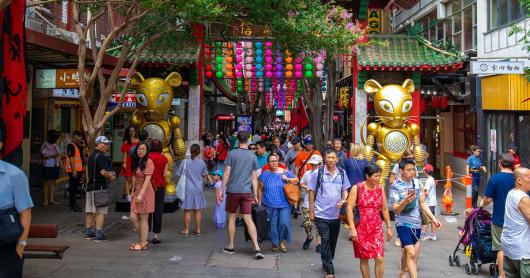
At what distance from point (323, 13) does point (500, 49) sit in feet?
22.8

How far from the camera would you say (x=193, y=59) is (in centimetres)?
1309

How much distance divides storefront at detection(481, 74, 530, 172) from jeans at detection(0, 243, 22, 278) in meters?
12.5

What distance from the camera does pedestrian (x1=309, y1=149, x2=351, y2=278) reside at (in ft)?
20.3

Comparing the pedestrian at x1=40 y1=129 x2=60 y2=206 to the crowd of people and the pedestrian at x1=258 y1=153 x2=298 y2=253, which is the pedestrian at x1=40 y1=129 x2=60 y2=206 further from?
the pedestrian at x1=258 y1=153 x2=298 y2=253

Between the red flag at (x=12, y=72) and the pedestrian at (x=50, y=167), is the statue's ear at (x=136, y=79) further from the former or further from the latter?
the red flag at (x=12, y=72)

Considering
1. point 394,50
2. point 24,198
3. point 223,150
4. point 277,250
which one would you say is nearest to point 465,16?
point 394,50

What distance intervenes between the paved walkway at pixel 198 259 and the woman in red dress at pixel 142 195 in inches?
11.3

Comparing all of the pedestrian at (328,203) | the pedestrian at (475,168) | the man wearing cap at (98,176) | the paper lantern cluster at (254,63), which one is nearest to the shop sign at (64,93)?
the paper lantern cluster at (254,63)

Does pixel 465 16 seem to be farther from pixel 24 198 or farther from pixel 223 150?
pixel 24 198

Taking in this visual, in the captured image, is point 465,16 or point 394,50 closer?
point 394,50

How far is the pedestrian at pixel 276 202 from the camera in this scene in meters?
7.45

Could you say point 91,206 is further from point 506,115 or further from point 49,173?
point 506,115

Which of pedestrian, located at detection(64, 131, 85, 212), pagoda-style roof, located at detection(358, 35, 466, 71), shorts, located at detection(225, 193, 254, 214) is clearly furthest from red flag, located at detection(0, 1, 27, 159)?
pagoda-style roof, located at detection(358, 35, 466, 71)

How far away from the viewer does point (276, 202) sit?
745 centimetres
